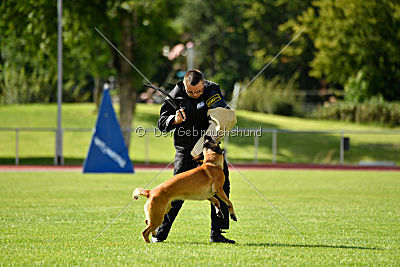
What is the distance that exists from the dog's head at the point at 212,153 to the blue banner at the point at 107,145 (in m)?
12.3

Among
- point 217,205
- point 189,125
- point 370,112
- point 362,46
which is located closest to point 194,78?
point 189,125

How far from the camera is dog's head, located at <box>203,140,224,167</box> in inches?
282

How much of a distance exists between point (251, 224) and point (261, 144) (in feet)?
78.7

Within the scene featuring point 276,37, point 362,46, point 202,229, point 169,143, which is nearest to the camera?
point 202,229

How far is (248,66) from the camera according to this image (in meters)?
59.1

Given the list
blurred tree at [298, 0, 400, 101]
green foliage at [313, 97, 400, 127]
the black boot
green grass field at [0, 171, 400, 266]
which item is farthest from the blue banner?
green foliage at [313, 97, 400, 127]

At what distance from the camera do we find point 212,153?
282 inches

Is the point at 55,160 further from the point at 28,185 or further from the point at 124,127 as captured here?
the point at 28,185

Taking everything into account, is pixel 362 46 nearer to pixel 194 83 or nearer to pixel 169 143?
pixel 169 143

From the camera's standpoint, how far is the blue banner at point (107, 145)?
19391 mm

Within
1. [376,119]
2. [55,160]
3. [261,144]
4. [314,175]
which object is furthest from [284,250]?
[376,119]

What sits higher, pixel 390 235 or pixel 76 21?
pixel 76 21

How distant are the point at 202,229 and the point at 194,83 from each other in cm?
248

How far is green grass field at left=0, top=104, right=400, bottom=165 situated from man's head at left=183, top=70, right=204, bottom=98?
868 inches
